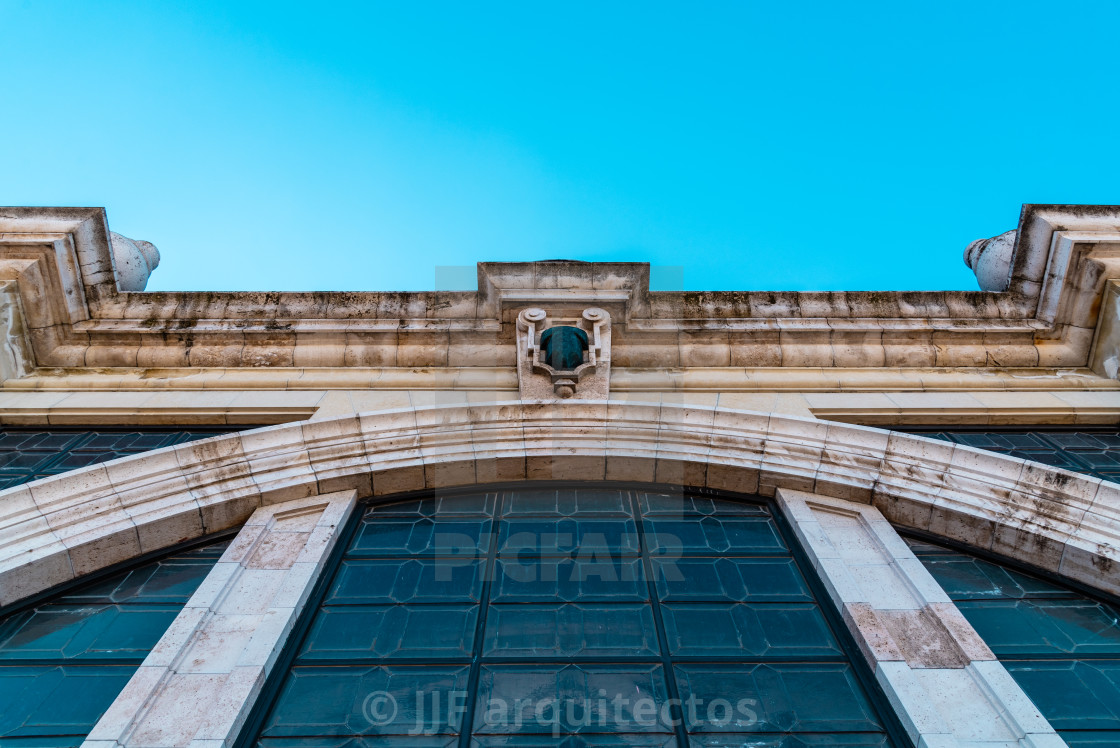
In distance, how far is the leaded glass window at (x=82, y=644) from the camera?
5500 millimetres

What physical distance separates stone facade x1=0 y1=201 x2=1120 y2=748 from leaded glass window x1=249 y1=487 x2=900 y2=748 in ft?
0.83

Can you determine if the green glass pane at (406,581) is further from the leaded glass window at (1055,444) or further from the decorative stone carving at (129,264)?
the decorative stone carving at (129,264)

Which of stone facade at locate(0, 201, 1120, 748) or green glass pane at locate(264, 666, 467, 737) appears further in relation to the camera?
stone facade at locate(0, 201, 1120, 748)

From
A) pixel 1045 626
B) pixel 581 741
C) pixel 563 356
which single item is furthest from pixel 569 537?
pixel 1045 626

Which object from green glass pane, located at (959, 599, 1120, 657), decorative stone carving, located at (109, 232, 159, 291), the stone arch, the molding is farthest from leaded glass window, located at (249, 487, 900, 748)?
decorative stone carving, located at (109, 232, 159, 291)

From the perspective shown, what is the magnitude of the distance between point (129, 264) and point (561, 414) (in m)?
5.77

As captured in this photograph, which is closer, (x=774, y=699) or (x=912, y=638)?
(x=774, y=699)

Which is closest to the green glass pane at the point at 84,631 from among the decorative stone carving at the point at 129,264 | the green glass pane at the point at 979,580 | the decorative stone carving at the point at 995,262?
the decorative stone carving at the point at 129,264

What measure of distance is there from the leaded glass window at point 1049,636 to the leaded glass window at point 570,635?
108cm

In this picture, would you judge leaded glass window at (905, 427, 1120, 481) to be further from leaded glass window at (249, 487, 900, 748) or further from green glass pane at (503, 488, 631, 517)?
green glass pane at (503, 488, 631, 517)

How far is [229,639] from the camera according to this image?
Result: 579cm

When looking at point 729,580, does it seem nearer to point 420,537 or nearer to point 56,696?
point 420,537

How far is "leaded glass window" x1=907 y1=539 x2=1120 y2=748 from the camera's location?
5566mm

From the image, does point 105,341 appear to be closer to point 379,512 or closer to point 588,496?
point 379,512
